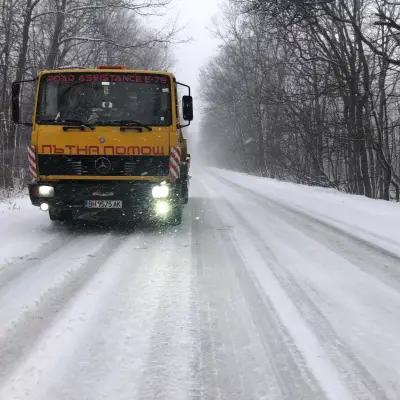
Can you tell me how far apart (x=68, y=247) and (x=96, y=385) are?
411 centimetres

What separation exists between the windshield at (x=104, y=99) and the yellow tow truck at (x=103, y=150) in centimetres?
2

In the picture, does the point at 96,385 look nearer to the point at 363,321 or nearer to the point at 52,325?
the point at 52,325

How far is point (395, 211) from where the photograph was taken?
9875 millimetres

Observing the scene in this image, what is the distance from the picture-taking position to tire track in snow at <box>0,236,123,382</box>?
292 cm

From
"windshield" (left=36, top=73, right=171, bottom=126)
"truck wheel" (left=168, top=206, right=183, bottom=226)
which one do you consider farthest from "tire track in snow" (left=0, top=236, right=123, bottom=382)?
"windshield" (left=36, top=73, right=171, bottom=126)

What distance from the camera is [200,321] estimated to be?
3.56 meters

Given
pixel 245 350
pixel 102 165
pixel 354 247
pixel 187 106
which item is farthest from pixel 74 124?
pixel 245 350

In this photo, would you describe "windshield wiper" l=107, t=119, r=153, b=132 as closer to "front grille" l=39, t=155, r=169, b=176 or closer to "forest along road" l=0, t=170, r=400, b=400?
"front grille" l=39, t=155, r=169, b=176

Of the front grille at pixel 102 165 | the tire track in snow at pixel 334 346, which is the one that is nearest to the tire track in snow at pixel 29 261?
the front grille at pixel 102 165

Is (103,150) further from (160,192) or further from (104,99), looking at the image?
(160,192)

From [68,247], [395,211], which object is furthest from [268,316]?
[395,211]

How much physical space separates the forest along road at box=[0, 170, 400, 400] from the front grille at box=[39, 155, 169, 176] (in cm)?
128

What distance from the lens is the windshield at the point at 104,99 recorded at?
7492mm

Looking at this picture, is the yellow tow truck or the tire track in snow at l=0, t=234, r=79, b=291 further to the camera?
the yellow tow truck
